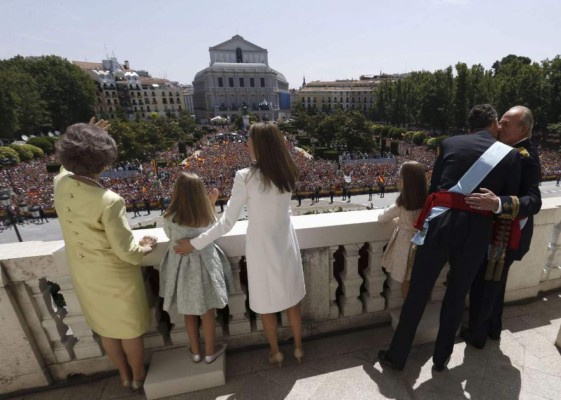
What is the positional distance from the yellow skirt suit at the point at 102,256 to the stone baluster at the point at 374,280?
1.76 meters

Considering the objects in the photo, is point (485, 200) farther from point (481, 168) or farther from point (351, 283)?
point (351, 283)

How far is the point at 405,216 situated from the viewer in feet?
7.31

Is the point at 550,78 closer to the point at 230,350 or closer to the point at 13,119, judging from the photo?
the point at 230,350

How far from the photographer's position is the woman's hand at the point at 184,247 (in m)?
1.92

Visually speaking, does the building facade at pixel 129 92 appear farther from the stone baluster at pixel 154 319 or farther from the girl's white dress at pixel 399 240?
the girl's white dress at pixel 399 240

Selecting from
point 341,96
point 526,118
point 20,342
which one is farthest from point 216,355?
point 341,96

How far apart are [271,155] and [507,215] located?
151 cm

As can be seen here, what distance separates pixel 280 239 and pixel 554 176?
91.1 feet

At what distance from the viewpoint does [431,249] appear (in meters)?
1.96

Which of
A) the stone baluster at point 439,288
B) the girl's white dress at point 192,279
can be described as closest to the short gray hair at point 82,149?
the girl's white dress at point 192,279

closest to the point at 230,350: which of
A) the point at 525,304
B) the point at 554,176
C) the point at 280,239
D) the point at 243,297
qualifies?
the point at 243,297

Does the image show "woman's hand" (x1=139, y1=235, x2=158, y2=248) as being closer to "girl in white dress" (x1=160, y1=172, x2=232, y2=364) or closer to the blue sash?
"girl in white dress" (x1=160, y1=172, x2=232, y2=364)

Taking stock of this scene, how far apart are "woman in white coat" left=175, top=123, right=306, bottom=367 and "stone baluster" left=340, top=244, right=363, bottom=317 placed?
0.53 m

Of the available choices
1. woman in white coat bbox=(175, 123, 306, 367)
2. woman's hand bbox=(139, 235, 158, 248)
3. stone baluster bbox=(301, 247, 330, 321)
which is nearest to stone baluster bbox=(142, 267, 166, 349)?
woman's hand bbox=(139, 235, 158, 248)
